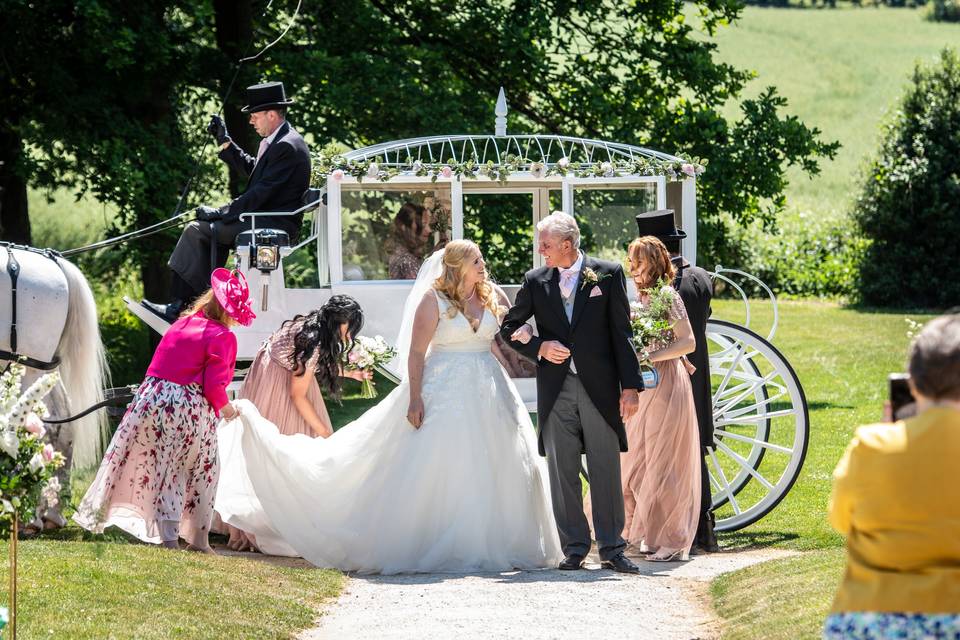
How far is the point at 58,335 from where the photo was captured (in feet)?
26.5

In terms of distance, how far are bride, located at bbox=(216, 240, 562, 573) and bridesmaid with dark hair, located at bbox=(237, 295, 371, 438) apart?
0.46m

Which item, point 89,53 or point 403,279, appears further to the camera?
point 89,53

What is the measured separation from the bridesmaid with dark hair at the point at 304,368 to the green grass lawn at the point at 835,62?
72.6ft

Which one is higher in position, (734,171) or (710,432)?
(734,171)

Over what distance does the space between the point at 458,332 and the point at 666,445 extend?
141 cm

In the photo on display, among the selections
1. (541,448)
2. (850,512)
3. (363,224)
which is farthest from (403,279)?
(850,512)

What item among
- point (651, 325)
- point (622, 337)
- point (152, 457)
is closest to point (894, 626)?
point (622, 337)

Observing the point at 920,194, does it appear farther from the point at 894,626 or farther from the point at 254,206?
the point at 894,626

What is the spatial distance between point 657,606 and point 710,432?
6.32 feet

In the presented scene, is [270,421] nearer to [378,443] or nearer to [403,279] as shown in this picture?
[378,443]

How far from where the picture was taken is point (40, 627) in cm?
529

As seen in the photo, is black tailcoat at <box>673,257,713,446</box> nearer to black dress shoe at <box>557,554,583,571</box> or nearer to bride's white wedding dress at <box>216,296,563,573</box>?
bride's white wedding dress at <box>216,296,563,573</box>

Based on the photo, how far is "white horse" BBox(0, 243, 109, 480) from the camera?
26.0 ft

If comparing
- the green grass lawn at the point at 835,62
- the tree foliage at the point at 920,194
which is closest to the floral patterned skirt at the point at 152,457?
the tree foliage at the point at 920,194
